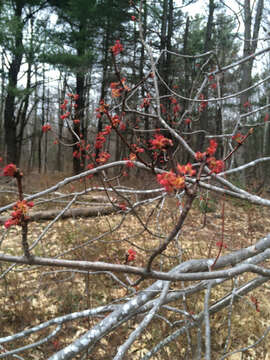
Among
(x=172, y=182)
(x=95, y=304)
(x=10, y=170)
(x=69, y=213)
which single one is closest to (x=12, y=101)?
(x=69, y=213)

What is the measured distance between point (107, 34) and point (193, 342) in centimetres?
1103

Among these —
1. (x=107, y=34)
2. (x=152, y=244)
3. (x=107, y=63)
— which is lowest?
(x=152, y=244)

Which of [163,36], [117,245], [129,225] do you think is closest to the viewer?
[117,245]

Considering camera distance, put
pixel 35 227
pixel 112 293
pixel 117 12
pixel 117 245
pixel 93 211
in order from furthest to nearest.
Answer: pixel 117 12
pixel 93 211
pixel 35 227
pixel 117 245
pixel 112 293

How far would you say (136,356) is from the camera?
2.55m

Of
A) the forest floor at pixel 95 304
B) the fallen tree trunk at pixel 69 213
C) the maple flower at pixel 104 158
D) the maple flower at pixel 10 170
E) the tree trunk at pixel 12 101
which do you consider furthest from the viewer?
the tree trunk at pixel 12 101

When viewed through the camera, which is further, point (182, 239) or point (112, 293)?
point (182, 239)

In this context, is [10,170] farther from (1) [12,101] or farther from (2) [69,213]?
(1) [12,101]

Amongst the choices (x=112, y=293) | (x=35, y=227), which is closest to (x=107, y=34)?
(x=35, y=227)

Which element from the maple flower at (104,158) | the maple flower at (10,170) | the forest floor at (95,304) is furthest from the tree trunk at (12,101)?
the maple flower at (10,170)

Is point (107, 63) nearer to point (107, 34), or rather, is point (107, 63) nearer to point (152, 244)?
point (107, 34)

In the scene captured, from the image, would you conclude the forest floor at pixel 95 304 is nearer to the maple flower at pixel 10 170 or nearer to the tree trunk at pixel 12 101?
the maple flower at pixel 10 170

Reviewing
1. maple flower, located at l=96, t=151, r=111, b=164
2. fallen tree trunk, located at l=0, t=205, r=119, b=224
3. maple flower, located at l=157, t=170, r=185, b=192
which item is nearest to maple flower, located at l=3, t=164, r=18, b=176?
maple flower, located at l=157, t=170, r=185, b=192

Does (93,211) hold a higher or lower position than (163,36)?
lower
